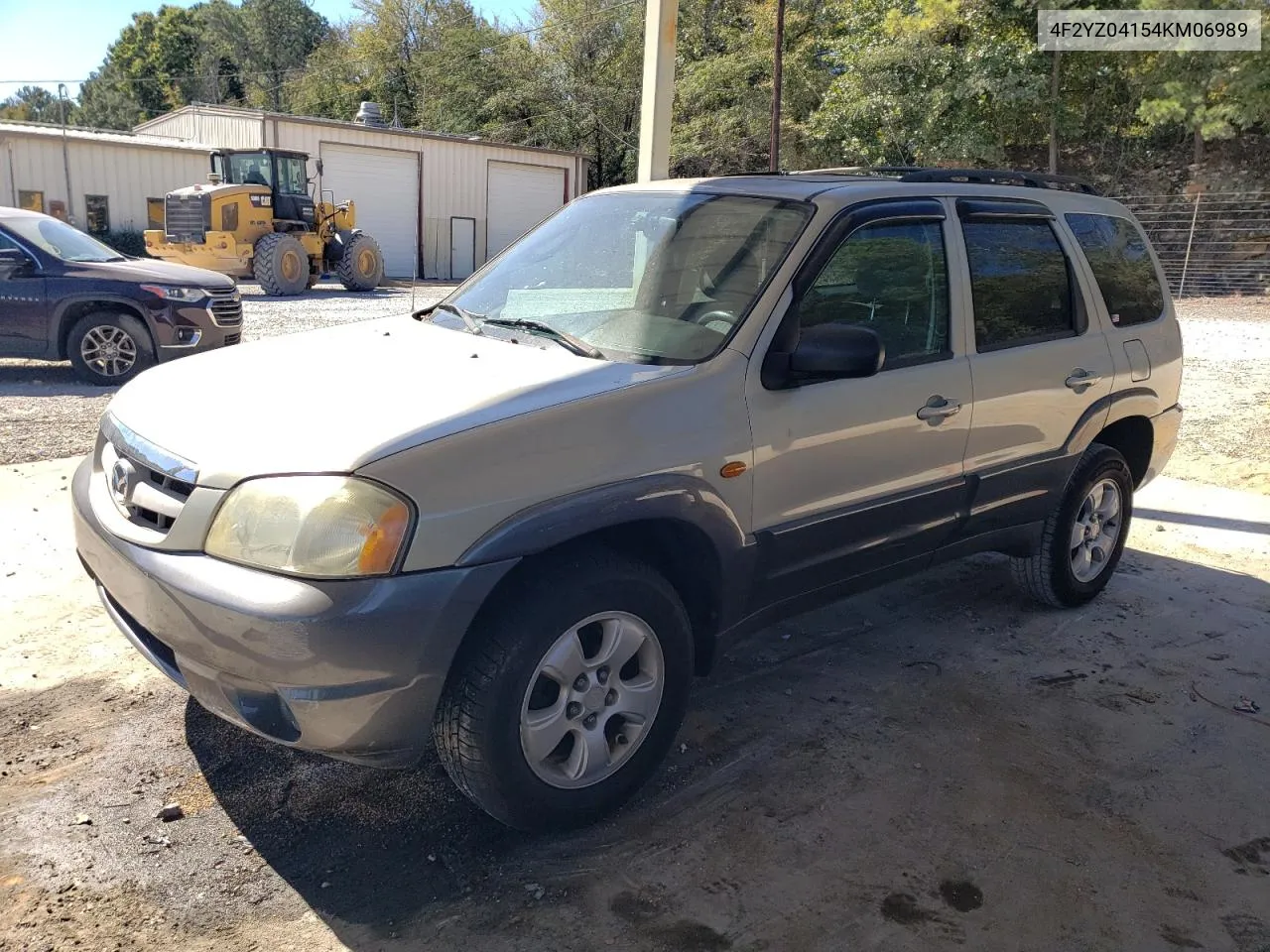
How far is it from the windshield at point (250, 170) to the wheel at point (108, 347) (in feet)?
37.1

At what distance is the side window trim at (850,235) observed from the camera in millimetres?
3322

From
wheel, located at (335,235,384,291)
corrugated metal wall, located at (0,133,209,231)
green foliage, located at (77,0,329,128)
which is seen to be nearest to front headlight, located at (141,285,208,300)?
wheel, located at (335,235,384,291)

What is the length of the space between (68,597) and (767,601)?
3143 mm

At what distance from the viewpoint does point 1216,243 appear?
22016mm

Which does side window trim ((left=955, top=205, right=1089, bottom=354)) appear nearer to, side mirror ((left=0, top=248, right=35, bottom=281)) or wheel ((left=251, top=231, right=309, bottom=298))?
side mirror ((left=0, top=248, right=35, bottom=281))

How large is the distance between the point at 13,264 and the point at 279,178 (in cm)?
1152

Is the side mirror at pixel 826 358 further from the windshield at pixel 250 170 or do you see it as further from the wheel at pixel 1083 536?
the windshield at pixel 250 170

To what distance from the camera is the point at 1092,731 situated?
3.78 meters

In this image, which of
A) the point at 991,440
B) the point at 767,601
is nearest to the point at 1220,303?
the point at 991,440

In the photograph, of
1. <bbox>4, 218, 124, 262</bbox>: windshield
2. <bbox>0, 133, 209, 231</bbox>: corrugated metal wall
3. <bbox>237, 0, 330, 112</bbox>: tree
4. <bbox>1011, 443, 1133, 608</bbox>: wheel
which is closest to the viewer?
<bbox>1011, 443, 1133, 608</bbox>: wheel

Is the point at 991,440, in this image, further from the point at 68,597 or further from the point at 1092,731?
the point at 68,597

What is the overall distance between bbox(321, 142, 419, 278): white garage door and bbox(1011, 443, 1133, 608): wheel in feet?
83.9

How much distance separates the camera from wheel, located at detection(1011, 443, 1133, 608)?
4.67 m

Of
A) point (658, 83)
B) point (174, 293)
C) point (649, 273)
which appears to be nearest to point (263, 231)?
point (174, 293)
